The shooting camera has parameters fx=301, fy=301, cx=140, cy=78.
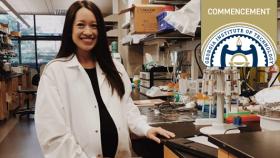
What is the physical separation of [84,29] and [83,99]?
0.34 metres

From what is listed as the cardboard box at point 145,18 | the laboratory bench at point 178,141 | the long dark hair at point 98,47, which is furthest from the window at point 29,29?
the long dark hair at point 98,47

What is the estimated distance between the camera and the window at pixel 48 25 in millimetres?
10125

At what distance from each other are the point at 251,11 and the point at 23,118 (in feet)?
18.0

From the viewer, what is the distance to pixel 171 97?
305 centimetres

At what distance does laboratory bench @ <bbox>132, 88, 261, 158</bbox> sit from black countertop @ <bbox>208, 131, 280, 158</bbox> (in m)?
0.09

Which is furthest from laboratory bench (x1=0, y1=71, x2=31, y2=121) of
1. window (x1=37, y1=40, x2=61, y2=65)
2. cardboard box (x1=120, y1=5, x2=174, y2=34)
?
cardboard box (x1=120, y1=5, x2=174, y2=34)

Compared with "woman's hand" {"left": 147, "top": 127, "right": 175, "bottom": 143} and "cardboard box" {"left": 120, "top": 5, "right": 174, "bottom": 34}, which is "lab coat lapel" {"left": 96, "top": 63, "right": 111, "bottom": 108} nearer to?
"woman's hand" {"left": 147, "top": 127, "right": 175, "bottom": 143}

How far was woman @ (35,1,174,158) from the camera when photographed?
1.38 m

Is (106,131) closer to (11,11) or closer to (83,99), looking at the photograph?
(83,99)

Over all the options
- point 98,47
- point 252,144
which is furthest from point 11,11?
point 252,144

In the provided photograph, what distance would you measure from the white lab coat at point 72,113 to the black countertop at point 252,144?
65 cm

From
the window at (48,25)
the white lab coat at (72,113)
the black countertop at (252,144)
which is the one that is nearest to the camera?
the black countertop at (252,144)

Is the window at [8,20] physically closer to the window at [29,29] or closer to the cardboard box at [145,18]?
the window at [29,29]

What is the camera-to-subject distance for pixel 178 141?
1.37 m
